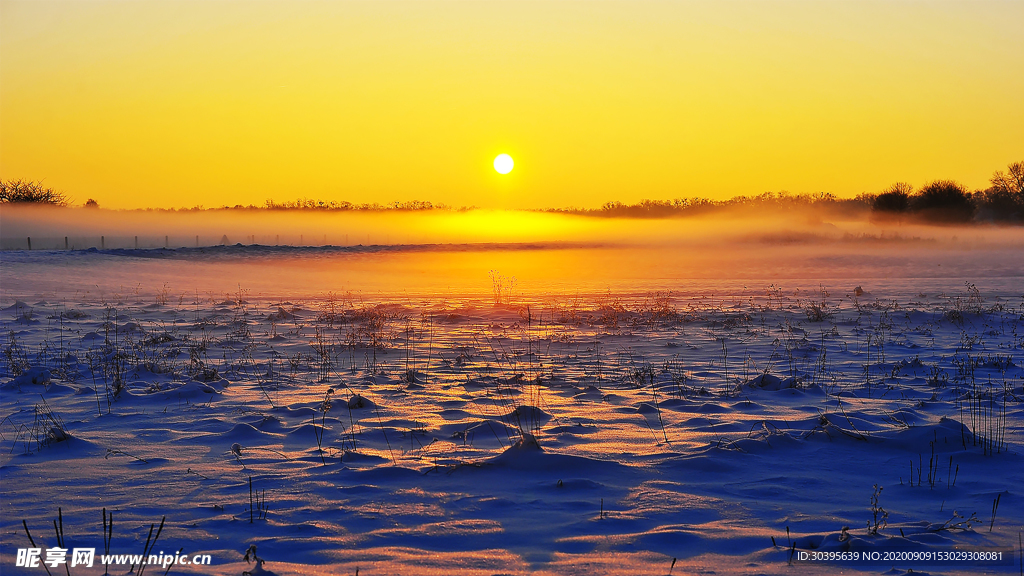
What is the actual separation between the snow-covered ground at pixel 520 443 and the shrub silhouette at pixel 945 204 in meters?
73.0

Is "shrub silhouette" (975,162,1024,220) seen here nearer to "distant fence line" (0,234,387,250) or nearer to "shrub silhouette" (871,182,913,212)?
"shrub silhouette" (871,182,913,212)

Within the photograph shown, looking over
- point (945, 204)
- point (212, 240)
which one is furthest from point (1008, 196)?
point (212, 240)

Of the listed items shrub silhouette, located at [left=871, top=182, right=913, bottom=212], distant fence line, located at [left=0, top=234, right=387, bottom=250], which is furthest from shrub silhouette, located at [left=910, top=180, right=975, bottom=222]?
distant fence line, located at [left=0, top=234, right=387, bottom=250]

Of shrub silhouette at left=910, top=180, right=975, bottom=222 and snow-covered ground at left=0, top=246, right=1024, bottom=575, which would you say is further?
shrub silhouette at left=910, top=180, right=975, bottom=222

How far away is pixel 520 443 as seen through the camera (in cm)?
578

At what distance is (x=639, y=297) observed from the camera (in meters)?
21.8

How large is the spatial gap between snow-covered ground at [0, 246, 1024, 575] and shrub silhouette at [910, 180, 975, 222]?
2875 inches

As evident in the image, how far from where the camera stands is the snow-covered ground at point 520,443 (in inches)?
165

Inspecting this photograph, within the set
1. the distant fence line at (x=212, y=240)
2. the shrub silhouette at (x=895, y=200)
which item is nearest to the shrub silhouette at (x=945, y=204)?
the shrub silhouette at (x=895, y=200)

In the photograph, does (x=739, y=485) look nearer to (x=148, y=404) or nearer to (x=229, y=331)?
(x=148, y=404)

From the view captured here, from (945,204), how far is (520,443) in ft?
286

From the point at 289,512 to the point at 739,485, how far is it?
3246 millimetres

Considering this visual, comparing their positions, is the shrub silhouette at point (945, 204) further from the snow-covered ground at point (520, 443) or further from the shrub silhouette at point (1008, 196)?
the snow-covered ground at point (520, 443)

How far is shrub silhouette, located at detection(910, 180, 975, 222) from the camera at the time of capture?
77.1 metres
